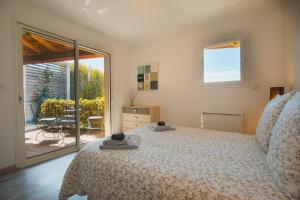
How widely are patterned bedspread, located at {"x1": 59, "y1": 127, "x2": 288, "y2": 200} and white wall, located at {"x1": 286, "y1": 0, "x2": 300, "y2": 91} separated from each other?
1276 mm

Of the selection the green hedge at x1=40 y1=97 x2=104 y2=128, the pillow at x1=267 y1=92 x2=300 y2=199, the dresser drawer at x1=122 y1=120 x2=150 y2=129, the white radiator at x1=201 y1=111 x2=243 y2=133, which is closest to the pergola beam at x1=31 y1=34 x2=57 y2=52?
the green hedge at x1=40 y1=97 x2=104 y2=128

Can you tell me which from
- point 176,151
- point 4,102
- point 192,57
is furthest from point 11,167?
point 192,57

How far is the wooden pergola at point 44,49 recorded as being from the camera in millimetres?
2584

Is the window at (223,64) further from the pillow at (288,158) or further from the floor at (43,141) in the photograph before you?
the floor at (43,141)

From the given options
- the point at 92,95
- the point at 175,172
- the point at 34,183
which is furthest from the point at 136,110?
the point at 175,172

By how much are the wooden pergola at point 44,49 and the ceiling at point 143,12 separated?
0.49 m

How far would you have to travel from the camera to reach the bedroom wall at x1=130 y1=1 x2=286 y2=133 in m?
→ 2.74

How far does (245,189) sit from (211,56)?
2.94 meters

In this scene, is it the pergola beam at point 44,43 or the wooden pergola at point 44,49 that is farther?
the pergola beam at point 44,43

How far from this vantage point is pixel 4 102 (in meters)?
2.25

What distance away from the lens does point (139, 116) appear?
3809mm

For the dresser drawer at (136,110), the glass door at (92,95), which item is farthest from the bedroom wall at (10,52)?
the dresser drawer at (136,110)

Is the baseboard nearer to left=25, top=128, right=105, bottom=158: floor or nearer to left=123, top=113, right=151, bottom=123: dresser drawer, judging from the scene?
left=25, top=128, right=105, bottom=158: floor

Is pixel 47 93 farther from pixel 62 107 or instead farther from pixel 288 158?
pixel 288 158
